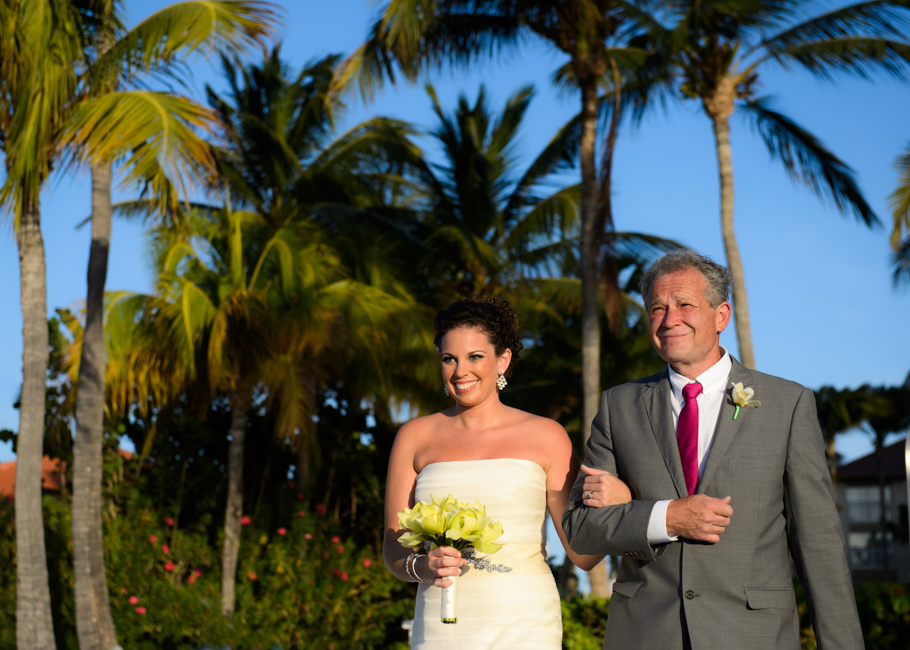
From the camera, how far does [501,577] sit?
12.7ft

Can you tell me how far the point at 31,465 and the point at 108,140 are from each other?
10.1ft

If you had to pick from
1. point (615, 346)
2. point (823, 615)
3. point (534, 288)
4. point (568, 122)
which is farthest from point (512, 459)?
point (615, 346)

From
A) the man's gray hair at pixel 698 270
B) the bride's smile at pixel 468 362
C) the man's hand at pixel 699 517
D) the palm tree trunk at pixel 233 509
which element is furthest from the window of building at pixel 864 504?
the man's hand at pixel 699 517

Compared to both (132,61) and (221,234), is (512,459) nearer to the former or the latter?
(132,61)

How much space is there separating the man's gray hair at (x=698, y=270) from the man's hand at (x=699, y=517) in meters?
0.69

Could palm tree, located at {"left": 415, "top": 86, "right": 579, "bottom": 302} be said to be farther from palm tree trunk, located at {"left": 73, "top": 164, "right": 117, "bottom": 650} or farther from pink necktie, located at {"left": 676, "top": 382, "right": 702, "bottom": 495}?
pink necktie, located at {"left": 676, "top": 382, "right": 702, "bottom": 495}

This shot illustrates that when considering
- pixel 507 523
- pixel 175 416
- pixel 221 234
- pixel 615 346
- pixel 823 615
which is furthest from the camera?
pixel 615 346

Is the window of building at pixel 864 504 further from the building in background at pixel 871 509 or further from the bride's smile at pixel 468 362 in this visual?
the bride's smile at pixel 468 362

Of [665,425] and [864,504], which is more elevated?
[665,425]

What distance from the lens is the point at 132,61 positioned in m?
Answer: 9.36

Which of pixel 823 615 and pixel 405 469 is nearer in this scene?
pixel 823 615

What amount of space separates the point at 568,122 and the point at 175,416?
7.93 metres

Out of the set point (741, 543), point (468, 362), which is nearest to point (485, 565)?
point (468, 362)

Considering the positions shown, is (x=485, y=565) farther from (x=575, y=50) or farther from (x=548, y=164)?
(x=548, y=164)
